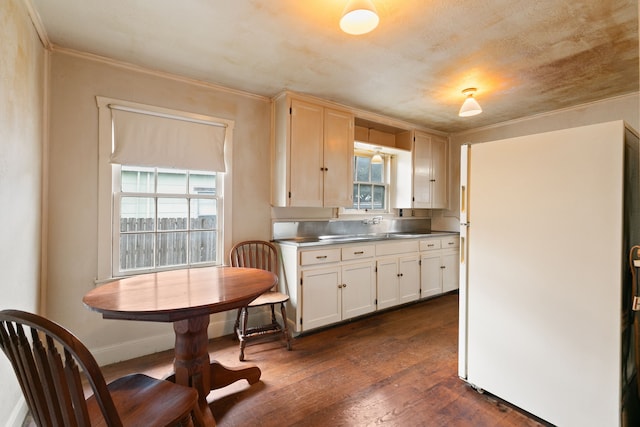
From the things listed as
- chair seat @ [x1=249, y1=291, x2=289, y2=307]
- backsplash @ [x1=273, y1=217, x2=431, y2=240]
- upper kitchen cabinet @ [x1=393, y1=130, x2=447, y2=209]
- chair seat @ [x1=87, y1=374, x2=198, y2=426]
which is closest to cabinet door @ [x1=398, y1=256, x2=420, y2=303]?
backsplash @ [x1=273, y1=217, x2=431, y2=240]

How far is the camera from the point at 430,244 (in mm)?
3818

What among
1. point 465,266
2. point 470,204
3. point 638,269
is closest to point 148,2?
point 470,204

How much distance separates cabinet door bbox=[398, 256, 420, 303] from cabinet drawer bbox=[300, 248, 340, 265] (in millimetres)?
952

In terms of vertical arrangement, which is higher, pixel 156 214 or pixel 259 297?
pixel 156 214

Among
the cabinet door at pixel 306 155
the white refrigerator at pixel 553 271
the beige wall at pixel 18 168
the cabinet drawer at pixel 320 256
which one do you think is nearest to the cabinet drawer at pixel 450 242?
the cabinet drawer at pixel 320 256

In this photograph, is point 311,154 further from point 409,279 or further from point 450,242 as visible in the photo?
point 450,242

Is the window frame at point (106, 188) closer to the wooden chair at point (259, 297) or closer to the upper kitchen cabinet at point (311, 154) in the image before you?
the wooden chair at point (259, 297)

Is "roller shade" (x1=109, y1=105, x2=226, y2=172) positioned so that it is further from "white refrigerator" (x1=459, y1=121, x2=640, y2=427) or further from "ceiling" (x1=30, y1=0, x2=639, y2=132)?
"white refrigerator" (x1=459, y1=121, x2=640, y2=427)

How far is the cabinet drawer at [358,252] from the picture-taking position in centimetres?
303

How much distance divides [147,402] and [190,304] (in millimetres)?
395

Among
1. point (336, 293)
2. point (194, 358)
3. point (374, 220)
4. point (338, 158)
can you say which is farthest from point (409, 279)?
point (194, 358)

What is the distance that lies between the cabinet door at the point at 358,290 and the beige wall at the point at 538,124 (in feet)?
6.72

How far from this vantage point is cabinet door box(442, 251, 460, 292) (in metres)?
3.99

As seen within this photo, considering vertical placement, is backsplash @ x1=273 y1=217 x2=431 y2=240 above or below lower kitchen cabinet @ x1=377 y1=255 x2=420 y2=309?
above
